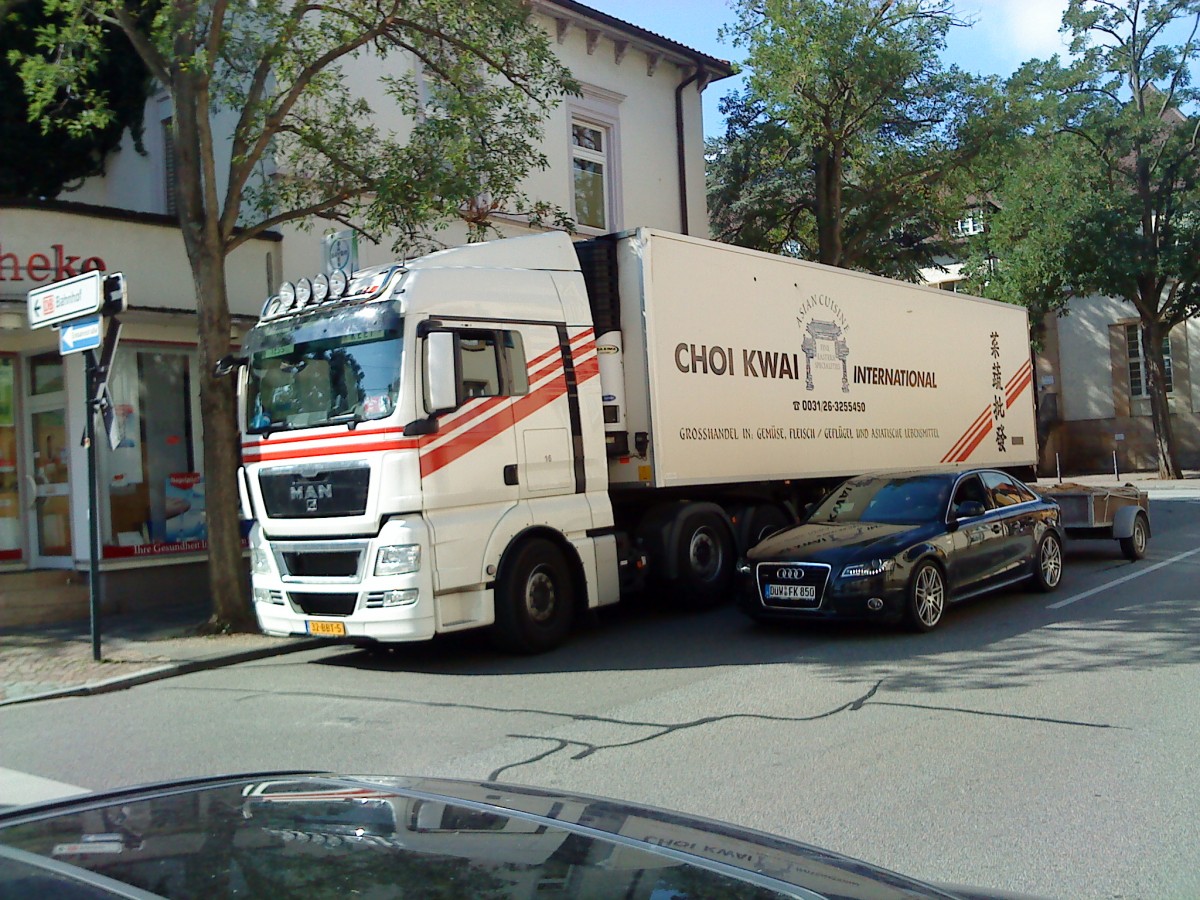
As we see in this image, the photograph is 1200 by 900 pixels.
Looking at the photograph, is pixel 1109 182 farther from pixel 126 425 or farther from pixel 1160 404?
pixel 126 425

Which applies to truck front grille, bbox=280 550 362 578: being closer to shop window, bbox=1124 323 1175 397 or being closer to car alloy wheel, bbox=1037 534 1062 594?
car alloy wheel, bbox=1037 534 1062 594

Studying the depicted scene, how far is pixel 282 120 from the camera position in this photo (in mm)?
12195

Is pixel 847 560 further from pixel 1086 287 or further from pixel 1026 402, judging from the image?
pixel 1086 287

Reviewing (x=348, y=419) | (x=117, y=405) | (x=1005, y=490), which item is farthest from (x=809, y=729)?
(x=117, y=405)

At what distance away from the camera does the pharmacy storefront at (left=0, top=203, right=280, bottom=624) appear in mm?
13477

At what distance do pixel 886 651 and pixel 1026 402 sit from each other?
1085 cm

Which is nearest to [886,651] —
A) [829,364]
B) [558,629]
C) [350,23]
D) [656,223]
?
[558,629]

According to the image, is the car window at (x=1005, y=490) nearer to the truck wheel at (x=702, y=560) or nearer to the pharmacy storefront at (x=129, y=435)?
the truck wheel at (x=702, y=560)

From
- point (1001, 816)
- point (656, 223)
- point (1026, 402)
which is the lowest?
point (1001, 816)

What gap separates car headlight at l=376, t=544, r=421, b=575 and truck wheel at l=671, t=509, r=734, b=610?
3.27 metres

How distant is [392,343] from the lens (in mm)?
9328

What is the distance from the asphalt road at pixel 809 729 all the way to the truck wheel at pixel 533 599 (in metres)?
0.24

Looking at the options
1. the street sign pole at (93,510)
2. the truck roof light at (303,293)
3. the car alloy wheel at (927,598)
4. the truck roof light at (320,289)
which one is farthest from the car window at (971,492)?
the street sign pole at (93,510)

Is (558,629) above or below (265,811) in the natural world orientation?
below
